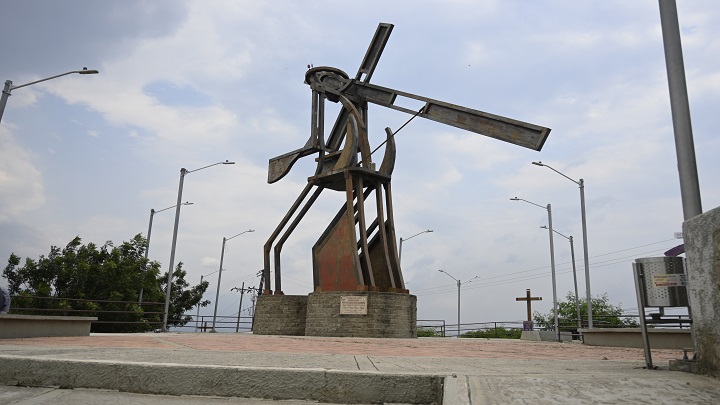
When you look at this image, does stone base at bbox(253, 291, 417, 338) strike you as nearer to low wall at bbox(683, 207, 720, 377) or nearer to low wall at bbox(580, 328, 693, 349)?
low wall at bbox(580, 328, 693, 349)

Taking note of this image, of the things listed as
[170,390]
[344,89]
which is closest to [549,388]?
[170,390]

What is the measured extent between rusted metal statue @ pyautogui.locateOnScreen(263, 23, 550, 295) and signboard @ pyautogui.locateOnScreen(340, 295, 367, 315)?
0.44m

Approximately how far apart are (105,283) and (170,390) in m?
24.3

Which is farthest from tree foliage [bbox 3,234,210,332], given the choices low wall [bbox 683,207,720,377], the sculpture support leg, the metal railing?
low wall [bbox 683,207,720,377]

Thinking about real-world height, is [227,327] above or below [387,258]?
below

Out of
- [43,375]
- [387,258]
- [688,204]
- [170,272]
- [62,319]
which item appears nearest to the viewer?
[43,375]

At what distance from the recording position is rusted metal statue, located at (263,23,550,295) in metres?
15.9

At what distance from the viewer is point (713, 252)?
4.29 m

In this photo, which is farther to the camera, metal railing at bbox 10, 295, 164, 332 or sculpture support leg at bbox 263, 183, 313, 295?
metal railing at bbox 10, 295, 164, 332

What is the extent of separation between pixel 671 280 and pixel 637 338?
849 cm

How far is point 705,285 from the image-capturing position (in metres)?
4.41

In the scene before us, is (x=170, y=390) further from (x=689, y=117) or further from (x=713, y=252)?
(x=689, y=117)

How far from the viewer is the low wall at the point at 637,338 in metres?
11.6

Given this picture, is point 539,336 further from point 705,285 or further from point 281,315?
point 705,285
